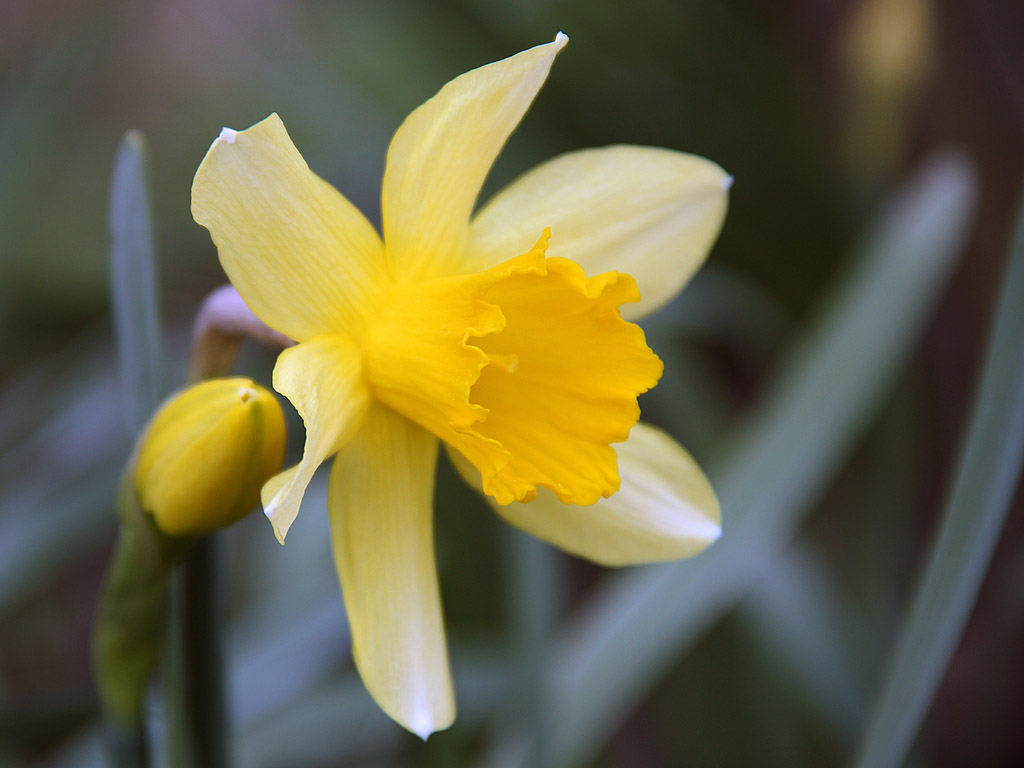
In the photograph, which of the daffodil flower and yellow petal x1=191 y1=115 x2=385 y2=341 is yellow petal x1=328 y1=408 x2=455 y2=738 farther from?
yellow petal x1=191 y1=115 x2=385 y2=341

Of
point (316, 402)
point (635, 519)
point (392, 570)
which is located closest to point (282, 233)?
point (316, 402)

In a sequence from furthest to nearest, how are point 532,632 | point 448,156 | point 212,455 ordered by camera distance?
1. point 532,632
2. point 448,156
3. point 212,455

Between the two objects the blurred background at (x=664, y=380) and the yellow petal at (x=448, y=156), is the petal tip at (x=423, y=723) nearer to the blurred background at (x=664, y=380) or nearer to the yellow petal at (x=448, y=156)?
the yellow petal at (x=448, y=156)

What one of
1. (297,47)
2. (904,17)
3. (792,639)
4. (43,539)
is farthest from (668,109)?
(43,539)

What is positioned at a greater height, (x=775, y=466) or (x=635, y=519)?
(x=635, y=519)

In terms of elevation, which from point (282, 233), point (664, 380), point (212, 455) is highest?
point (282, 233)

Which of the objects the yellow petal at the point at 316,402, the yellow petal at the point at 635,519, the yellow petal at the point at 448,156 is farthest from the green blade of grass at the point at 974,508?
the yellow petal at the point at 316,402

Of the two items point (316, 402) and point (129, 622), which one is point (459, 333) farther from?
point (129, 622)

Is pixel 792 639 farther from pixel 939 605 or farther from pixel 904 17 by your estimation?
pixel 904 17

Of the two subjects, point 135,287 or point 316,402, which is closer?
point 316,402
